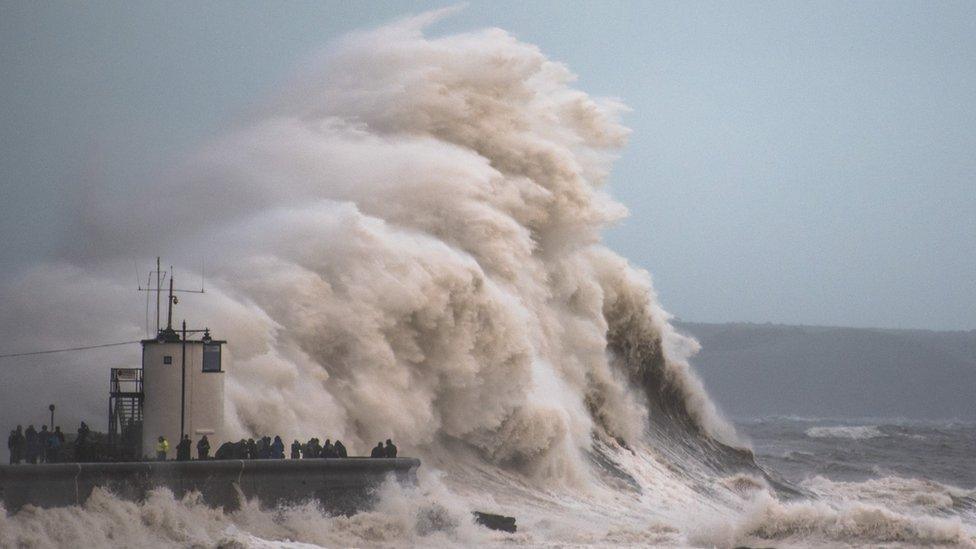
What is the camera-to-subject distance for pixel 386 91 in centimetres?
3269

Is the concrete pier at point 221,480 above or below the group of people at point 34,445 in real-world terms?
below

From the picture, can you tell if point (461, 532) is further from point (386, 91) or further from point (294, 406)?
point (386, 91)

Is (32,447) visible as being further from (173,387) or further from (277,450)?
(277,450)

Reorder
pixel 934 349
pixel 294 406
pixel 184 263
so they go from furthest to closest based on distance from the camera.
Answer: pixel 934 349 < pixel 184 263 < pixel 294 406

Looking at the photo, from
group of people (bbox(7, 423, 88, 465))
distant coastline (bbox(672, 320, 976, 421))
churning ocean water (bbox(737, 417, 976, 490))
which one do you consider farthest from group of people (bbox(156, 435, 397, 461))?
distant coastline (bbox(672, 320, 976, 421))

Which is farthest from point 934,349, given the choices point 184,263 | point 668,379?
point 184,263

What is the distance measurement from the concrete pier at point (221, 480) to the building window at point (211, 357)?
5.01 feet

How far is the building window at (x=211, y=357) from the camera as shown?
19203 mm

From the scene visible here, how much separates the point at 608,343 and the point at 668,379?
309 centimetres

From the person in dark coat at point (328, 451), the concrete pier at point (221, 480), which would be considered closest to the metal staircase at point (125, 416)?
the concrete pier at point (221, 480)

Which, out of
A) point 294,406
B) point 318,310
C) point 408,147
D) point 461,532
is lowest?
point 461,532

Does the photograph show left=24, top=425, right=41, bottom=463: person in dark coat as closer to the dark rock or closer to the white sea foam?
the dark rock

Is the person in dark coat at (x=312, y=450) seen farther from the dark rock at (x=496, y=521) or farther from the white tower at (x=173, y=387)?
the dark rock at (x=496, y=521)

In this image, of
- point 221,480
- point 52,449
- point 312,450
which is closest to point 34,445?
point 52,449
